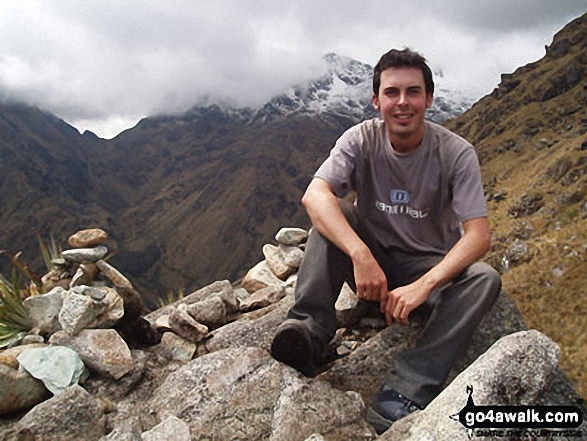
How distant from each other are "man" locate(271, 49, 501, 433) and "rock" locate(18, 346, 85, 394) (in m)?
2.50

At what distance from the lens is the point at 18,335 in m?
5.76

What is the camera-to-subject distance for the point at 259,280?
10422 mm

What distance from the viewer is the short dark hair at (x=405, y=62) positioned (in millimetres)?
5059

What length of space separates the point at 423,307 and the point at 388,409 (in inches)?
57.0

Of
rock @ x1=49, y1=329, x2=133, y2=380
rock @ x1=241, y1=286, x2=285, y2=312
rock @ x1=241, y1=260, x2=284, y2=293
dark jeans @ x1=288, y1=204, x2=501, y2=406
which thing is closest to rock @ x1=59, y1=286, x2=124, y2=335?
rock @ x1=49, y1=329, x2=133, y2=380

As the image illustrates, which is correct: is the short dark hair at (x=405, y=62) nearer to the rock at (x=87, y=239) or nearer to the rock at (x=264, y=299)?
the rock at (x=264, y=299)

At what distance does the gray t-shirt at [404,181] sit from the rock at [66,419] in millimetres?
3614

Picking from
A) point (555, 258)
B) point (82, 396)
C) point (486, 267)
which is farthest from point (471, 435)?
point (555, 258)

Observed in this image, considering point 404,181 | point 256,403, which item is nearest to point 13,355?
point 256,403

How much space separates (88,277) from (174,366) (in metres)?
2.30

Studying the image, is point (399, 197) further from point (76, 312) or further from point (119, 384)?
point (76, 312)

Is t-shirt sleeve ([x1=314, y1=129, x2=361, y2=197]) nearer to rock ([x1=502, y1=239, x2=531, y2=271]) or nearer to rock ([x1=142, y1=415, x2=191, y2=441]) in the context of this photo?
rock ([x1=142, y1=415, x2=191, y2=441])

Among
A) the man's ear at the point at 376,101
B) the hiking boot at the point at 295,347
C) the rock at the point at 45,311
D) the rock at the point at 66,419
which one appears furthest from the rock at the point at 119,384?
the man's ear at the point at 376,101

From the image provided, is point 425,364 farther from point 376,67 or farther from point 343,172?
point 376,67
